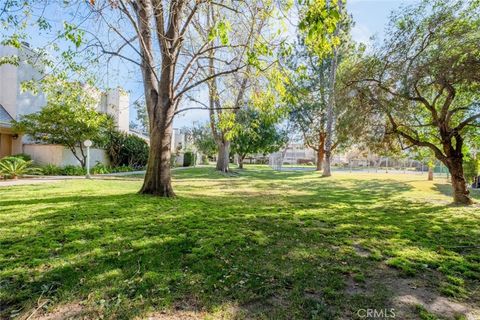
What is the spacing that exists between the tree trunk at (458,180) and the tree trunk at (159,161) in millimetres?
7782

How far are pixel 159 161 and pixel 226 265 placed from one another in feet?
14.8

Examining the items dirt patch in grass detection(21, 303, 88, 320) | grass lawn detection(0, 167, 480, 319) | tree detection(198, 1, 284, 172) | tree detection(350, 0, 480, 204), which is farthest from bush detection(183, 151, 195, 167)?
dirt patch in grass detection(21, 303, 88, 320)

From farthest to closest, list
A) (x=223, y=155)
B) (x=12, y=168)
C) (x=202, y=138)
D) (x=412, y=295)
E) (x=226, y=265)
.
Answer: (x=202, y=138)
(x=223, y=155)
(x=12, y=168)
(x=226, y=265)
(x=412, y=295)

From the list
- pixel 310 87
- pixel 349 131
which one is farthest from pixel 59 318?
pixel 310 87

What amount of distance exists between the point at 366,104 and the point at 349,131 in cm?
96

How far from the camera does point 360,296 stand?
2416 millimetres

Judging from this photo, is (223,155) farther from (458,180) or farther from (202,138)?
(202,138)

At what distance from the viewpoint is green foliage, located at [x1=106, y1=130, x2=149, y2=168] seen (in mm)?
18781

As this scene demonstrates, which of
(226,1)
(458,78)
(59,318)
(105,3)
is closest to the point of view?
(59,318)

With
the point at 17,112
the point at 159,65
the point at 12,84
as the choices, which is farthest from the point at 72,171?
the point at 159,65

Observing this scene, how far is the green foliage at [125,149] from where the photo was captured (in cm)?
1878

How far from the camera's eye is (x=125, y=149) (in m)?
19.6

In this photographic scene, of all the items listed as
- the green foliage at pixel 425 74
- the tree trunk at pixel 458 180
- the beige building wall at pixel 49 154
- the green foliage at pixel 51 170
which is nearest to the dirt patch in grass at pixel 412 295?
the green foliage at pixel 425 74

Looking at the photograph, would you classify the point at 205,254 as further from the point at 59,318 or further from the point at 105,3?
the point at 105,3
